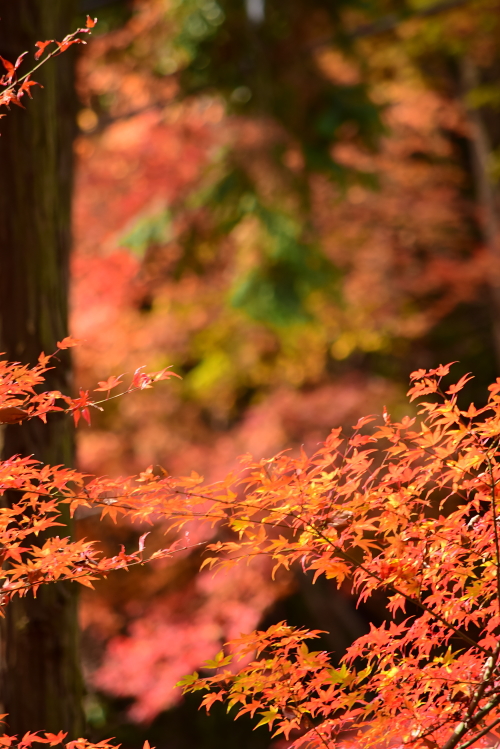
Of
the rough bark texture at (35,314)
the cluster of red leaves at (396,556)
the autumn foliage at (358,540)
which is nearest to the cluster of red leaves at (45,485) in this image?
the autumn foliage at (358,540)

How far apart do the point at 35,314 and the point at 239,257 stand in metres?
4.70

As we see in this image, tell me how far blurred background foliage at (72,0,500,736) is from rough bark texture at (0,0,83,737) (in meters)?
3.80

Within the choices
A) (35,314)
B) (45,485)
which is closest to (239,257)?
(35,314)

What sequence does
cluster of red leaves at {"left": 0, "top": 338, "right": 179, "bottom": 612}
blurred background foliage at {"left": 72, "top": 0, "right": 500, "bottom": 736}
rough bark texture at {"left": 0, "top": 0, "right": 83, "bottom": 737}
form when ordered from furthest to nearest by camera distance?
blurred background foliage at {"left": 72, "top": 0, "right": 500, "bottom": 736} < rough bark texture at {"left": 0, "top": 0, "right": 83, "bottom": 737} < cluster of red leaves at {"left": 0, "top": 338, "right": 179, "bottom": 612}

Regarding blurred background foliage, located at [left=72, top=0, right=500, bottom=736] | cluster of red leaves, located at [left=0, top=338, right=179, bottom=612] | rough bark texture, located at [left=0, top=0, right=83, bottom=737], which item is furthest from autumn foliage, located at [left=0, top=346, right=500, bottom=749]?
blurred background foliage, located at [left=72, top=0, right=500, bottom=736]

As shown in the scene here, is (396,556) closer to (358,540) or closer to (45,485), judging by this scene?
(358,540)

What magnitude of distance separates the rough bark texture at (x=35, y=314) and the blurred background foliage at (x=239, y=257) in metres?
3.80

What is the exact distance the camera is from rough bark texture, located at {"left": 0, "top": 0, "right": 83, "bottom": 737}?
232cm

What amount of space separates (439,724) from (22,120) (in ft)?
6.71

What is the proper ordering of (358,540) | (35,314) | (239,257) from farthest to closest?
(239,257), (35,314), (358,540)

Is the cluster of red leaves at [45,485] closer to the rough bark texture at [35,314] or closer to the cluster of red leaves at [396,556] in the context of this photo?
the cluster of red leaves at [396,556]

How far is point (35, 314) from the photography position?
2.42 metres

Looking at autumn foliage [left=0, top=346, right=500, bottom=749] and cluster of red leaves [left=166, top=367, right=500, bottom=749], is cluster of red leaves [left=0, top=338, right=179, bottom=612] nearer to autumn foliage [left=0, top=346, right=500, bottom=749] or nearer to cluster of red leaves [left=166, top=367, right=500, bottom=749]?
autumn foliage [left=0, top=346, right=500, bottom=749]

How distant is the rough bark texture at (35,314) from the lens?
232 cm
